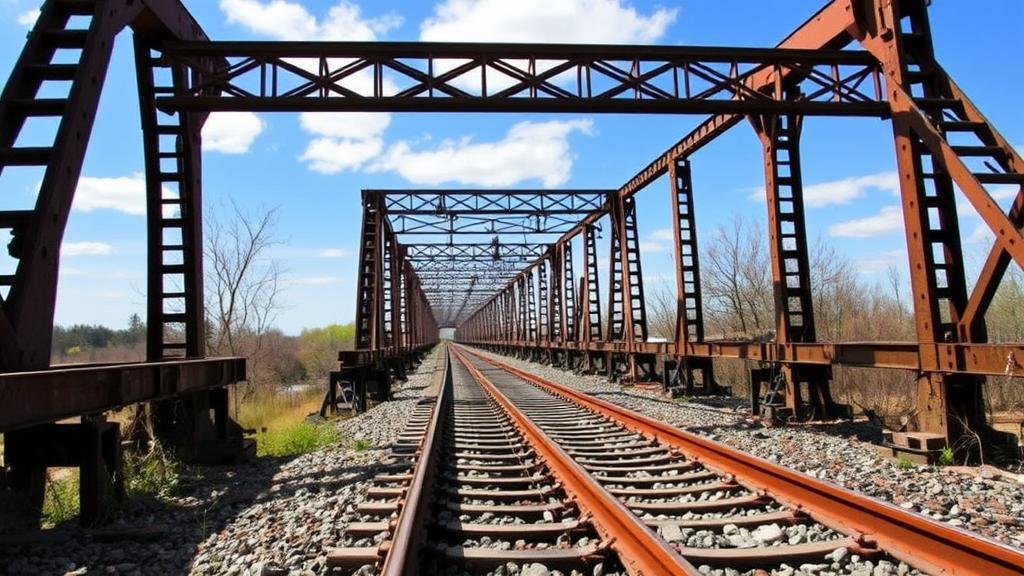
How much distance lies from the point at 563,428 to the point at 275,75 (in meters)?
7.06

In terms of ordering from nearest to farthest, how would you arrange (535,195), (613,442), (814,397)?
(613,442)
(814,397)
(535,195)

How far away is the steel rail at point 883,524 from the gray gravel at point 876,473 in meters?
0.26

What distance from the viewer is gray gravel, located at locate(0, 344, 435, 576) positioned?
453 cm

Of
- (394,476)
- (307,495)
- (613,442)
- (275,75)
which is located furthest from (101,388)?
(275,75)

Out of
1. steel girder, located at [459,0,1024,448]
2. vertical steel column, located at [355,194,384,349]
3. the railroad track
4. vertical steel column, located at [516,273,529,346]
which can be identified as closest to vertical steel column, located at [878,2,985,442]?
steel girder, located at [459,0,1024,448]

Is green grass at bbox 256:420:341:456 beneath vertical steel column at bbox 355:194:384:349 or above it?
beneath

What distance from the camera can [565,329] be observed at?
32.7m

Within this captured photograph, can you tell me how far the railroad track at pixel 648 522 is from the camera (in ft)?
13.0

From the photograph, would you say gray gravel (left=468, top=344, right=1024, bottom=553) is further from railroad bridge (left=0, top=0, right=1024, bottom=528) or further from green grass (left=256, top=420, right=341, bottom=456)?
green grass (left=256, top=420, right=341, bottom=456)

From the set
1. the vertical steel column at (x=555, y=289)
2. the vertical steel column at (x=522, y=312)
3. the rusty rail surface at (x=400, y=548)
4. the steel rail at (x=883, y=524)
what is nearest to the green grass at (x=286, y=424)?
the rusty rail surface at (x=400, y=548)

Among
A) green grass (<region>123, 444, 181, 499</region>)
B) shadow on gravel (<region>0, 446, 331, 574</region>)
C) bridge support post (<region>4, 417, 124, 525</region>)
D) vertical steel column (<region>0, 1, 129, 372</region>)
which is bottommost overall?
shadow on gravel (<region>0, 446, 331, 574</region>)

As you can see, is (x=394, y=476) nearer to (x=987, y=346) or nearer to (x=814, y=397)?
(x=987, y=346)

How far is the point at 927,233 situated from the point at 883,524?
18.4ft

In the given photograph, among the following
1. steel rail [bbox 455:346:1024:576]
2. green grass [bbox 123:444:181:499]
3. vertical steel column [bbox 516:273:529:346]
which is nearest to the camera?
steel rail [bbox 455:346:1024:576]
